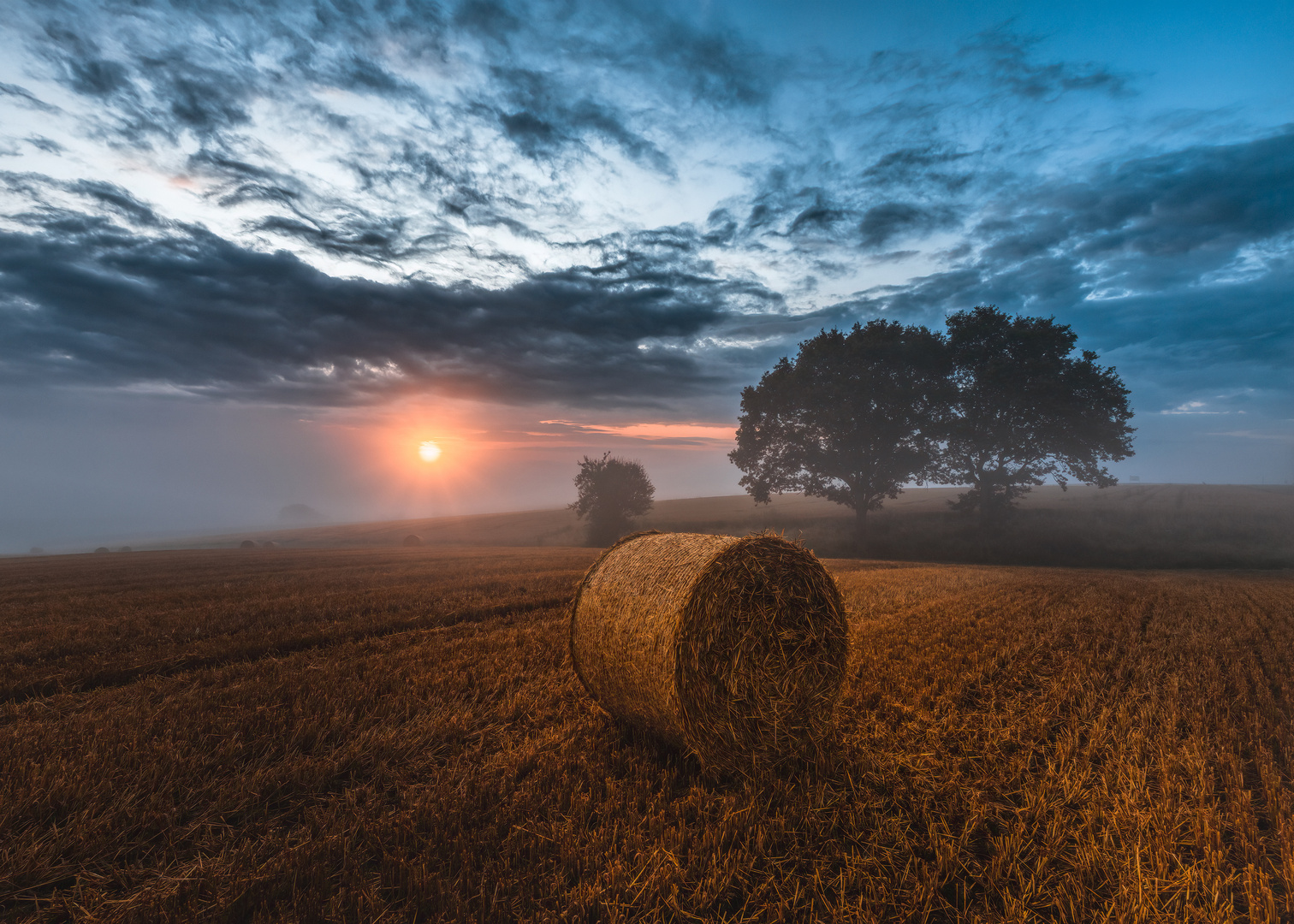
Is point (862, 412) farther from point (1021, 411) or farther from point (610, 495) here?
point (610, 495)

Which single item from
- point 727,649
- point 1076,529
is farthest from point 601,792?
point 1076,529

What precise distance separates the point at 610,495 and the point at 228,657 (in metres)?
37.1

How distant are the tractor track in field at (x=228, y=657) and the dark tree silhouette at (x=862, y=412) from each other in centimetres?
2506

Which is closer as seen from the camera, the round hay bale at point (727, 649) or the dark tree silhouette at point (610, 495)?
the round hay bale at point (727, 649)

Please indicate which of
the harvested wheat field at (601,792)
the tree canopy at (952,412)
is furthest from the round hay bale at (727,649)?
the tree canopy at (952,412)

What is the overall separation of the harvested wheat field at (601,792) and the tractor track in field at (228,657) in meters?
0.06

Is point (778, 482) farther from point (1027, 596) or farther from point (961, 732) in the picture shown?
point (961, 732)

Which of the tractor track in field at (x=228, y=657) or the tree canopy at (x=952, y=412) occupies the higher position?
the tree canopy at (x=952, y=412)

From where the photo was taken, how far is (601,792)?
402 centimetres

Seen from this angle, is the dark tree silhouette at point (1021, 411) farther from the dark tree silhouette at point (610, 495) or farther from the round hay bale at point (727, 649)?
the round hay bale at point (727, 649)

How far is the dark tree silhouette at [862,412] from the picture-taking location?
31.2 m

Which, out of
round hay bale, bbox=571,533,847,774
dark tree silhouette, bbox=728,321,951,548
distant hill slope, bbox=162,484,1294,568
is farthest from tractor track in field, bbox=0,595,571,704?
dark tree silhouette, bbox=728,321,951,548

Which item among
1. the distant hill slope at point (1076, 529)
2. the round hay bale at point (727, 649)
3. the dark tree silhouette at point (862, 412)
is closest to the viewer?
the round hay bale at point (727, 649)

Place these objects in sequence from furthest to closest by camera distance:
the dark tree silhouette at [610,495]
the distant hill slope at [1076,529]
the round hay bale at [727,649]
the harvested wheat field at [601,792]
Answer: the dark tree silhouette at [610,495] < the distant hill slope at [1076,529] < the round hay bale at [727,649] < the harvested wheat field at [601,792]
